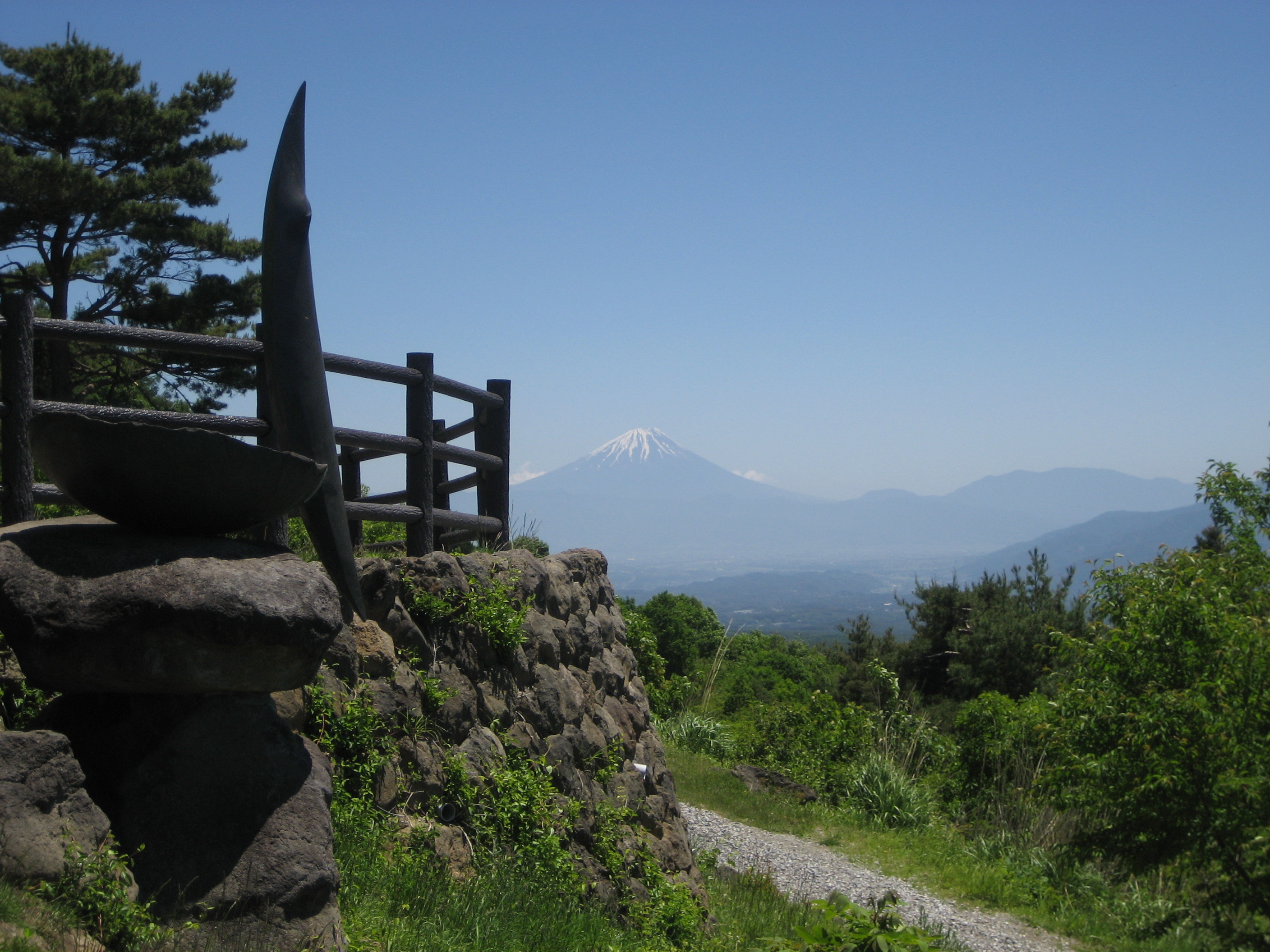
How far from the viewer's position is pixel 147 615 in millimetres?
3283

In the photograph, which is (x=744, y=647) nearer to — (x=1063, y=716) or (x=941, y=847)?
(x=941, y=847)

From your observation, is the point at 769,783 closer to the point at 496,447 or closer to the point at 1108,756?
the point at 1108,756

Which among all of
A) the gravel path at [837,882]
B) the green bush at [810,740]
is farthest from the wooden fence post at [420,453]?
the green bush at [810,740]

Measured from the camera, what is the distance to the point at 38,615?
10.7 ft

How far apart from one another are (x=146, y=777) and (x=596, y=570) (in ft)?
16.0

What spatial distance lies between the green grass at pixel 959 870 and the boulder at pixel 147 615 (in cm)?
947

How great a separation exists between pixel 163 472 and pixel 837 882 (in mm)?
9064

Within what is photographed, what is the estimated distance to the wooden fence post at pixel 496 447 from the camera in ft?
25.5

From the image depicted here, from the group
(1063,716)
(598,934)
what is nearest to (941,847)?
(1063,716)

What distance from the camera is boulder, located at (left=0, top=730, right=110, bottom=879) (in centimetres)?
293

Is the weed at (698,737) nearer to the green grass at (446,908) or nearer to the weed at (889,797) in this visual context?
the weed at (889,797)

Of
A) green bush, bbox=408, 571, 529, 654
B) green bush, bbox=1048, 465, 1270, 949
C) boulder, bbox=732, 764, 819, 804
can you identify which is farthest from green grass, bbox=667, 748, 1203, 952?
green bush, bbox=408, 571, 529, 654

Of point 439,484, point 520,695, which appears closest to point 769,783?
point 439,484


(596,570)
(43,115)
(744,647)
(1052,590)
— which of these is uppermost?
(43,115)
